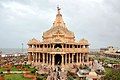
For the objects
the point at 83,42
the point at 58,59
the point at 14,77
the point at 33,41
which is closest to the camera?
the point at 14,77

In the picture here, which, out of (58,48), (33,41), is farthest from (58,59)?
(33,41)

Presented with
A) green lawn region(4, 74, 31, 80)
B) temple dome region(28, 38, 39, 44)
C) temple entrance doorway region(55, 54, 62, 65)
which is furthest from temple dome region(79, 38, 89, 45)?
green lawn region(4, 74, 31, 80)

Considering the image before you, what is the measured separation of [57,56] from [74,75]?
59.7 feet

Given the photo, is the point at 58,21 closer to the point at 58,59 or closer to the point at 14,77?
the point at 58,59

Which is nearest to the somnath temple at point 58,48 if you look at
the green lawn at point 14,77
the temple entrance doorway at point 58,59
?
the temple entrance doorway at point 58,59

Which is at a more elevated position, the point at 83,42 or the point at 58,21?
the point at 58,21

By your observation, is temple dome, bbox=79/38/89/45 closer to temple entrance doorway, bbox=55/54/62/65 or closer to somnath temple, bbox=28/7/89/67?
somnath temple, bbox=28/7/89/67

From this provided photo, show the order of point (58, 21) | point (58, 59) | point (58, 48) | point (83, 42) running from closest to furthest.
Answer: point (58, 48) < point (58, 59) < point (83, 42) < point (58, 21)

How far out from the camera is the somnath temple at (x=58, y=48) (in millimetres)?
92156

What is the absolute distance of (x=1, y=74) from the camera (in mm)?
78125

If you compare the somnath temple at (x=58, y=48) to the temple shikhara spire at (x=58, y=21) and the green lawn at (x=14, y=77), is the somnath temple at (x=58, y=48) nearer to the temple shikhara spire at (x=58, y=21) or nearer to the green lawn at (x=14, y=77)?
the temple shikhara spire at (x=58, y=21)

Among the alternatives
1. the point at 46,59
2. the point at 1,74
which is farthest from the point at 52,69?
the point at 1,74

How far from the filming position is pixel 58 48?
3615 inches

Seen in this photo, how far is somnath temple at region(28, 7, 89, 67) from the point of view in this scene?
92.2 m
